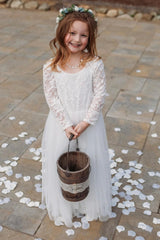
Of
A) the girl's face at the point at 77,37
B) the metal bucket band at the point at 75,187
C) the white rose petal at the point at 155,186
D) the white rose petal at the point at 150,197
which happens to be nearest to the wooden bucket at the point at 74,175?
the metal bucket band at the point at 75,187

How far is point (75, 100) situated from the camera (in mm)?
2619

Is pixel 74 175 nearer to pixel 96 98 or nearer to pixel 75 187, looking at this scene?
pixel 75 187

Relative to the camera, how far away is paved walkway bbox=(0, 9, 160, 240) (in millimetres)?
3066

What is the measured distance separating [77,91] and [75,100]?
0.09m

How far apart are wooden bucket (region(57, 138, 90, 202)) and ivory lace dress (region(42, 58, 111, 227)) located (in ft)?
0.51

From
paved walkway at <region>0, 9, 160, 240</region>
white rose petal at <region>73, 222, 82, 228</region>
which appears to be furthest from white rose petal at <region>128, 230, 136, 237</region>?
white rose petal at <region>73, 222, 82, 228</region>

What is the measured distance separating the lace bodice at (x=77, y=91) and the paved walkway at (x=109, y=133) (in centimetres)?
118

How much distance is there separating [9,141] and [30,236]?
1.72 metres

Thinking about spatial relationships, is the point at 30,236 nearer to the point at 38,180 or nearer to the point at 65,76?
the point at 38,180

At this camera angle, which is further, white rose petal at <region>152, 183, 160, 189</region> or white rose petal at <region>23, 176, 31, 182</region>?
white rose petal at <region>23, 176, 31, 182</region>

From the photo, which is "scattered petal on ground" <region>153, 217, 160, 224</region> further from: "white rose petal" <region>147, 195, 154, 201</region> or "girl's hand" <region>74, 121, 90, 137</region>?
"girl's hand" <region>74, 121, 90, 137</region>

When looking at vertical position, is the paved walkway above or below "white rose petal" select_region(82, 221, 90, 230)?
below

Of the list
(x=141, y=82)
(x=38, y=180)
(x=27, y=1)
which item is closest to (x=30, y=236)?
(x=38, y=180)

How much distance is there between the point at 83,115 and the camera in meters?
2.68
